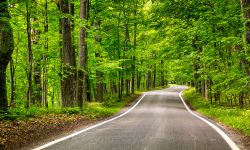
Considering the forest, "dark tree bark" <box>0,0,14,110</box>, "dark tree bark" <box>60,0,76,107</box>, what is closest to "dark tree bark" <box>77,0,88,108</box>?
the forest

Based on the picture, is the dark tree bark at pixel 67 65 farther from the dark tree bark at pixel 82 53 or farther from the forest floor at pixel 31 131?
the forest floor at pixel 31 131

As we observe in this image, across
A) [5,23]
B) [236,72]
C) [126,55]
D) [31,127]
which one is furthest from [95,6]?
[31,127]

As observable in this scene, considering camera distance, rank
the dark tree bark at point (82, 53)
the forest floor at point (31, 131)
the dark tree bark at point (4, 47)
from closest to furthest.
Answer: the forest floor at point (31, 131) < the dark tree bark at point (4, 47) < the dark tree bark at point (82, 53)

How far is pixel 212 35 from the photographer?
63.6ft

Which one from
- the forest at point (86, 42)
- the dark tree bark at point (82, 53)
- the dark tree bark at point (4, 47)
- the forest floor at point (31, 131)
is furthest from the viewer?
the dark tree bark at point (82, 53)

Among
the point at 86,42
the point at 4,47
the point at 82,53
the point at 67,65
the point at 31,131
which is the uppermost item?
the point at 86,42

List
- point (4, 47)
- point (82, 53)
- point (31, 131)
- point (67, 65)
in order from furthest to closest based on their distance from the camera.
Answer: point (82, 53) → point (67, 65) → point (4, 47) → point (31, 131)

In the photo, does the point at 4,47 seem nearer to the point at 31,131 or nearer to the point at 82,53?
the point at 31,131

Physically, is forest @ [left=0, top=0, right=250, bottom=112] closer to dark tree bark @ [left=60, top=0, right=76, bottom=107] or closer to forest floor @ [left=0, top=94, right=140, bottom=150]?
dark tree bark @ [left=60, top=0, right=76, bottom=107]

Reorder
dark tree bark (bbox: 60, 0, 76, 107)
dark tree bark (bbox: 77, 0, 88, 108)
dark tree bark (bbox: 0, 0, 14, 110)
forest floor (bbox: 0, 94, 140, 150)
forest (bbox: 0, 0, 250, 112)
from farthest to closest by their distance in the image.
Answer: dark tree bark (bbox: 77, 0, 88, 108), dark tree bark (bbox: 60, 0, 76, 107), forest (bbox: 0, 0, 250, 112), dark tree bark (bbox: 0, 0, 14, 110), forest floor (bbox: 0, 94, 140, 150)

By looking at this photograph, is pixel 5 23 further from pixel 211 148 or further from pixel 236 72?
pixel 236 72

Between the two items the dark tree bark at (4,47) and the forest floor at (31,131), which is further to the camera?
the dark tree bark at (4,47)

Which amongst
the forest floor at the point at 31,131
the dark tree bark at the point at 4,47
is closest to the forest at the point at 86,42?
the dark tree bark at the point at 4,47

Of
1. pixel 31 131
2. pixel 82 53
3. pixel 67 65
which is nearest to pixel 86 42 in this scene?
pixel 82 53
